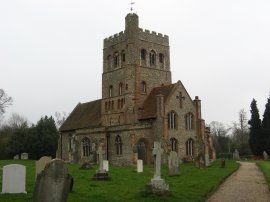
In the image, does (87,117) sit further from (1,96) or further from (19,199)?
(19,199)

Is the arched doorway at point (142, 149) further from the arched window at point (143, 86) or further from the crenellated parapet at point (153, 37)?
the crenellated parapet at point (153, 37)

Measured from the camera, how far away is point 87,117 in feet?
161

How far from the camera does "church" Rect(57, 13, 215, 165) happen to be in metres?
38.2

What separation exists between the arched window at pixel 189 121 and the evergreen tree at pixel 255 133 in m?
15.1

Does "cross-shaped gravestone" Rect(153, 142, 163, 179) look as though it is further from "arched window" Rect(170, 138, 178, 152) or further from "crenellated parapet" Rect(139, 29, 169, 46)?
"crenellated parapet" Rect(139, 29, 169, 46)

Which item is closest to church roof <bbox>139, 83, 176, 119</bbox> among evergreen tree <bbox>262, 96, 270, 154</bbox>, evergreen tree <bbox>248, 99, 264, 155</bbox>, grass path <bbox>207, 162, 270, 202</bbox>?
evergreen tree <bbox>262, 96, 270, 154</bbox>

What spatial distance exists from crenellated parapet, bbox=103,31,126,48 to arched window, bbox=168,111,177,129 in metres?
10.7

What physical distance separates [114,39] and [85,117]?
10749 millimetres

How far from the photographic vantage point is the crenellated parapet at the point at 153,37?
43719 millimetres

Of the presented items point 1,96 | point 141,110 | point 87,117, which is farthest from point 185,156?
point 1,96

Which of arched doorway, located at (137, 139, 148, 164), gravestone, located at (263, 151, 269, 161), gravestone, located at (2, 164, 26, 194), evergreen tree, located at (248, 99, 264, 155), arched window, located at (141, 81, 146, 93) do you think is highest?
arched window, located at (141, 81, 146, 93)

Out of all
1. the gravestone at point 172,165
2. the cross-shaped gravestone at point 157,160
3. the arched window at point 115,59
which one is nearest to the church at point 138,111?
the arched window at point 115,59

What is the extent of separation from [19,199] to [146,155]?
26266 mm

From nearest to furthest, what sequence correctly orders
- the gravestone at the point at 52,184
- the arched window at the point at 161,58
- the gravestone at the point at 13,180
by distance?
1. the gravestone at the point at 52,184
2. the gravestone at the point at 13,180
3. the arched window at the point at 161,58
